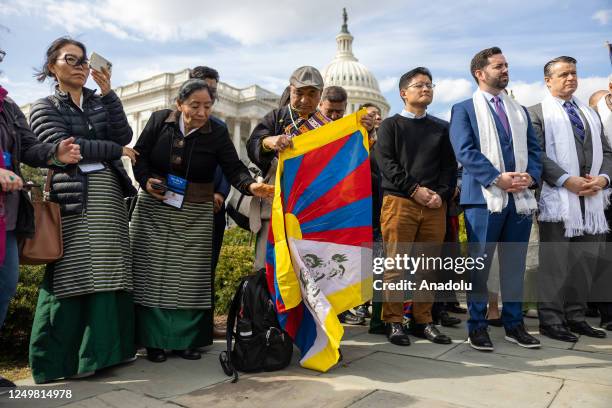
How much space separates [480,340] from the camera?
11.3 ft

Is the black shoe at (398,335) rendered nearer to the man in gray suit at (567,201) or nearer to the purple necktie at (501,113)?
the man in gray suit at (567,201)

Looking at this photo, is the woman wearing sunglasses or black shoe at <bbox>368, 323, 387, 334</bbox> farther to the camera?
black shoe at <bbox>368, 323, 387, 334</bbox>

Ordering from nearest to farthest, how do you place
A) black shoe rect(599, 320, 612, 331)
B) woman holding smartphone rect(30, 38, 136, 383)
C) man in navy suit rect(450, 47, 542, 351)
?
woman holding smartphone rect(30, 38, 136, 383) < man in navy suit rect(450, 47, 542, 351) < black shoe rect(599, 320, 612, 331)

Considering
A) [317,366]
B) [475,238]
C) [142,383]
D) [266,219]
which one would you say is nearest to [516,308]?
[475,238]

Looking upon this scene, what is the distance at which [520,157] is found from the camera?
3639 millimetres

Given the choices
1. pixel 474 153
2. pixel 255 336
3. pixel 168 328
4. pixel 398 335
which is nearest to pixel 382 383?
pixel 255 336

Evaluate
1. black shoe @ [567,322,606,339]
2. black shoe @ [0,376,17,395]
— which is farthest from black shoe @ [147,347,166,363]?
black shoe @ [567,322,606,339]

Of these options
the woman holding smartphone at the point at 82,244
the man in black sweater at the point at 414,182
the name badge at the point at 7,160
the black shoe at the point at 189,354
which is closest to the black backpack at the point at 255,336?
the black shoe at the point at 189,354

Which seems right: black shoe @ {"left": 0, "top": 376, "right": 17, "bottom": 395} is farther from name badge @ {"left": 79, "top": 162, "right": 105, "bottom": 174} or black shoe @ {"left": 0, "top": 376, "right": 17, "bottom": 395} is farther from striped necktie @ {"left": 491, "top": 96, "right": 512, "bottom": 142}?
Answer: striped necktie @ {"left": 491, "top": 96, "right": 512, "bottom": 142}

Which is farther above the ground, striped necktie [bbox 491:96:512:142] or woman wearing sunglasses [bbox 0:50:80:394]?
striped necktie [bbox 491:96:512:142]

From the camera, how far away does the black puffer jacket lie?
9.69ft

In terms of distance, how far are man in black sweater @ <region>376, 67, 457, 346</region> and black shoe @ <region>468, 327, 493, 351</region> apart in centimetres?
21

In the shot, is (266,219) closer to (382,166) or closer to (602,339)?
(382,166)

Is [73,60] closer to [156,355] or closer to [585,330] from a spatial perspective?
[156,355]
